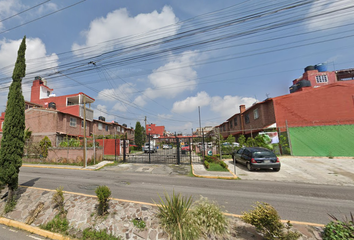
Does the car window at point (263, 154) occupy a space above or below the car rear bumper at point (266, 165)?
above

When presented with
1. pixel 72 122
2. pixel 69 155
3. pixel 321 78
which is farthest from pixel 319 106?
pixel 72 122

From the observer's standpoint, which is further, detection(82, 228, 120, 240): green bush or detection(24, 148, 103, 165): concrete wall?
detection(24, 148, 103, 165): concrete wall

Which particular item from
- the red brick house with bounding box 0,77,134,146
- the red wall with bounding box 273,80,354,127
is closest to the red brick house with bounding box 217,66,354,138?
the red wall with bounding box 273,80,354,127

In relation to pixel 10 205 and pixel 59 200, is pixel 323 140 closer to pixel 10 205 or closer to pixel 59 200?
pixel 59 200

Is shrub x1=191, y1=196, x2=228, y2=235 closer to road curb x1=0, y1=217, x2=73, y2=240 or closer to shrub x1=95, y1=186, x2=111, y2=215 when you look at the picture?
shrub x1=95, y1=186, x2=111, y2=215

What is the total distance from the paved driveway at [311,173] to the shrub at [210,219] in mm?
7509

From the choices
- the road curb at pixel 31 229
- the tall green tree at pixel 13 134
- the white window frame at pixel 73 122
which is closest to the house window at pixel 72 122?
the white window frame at pixel 73 122

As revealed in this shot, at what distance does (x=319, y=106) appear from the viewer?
18.6 m

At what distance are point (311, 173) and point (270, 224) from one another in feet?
34.7

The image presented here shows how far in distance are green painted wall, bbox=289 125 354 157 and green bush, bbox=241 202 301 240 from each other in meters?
15.8

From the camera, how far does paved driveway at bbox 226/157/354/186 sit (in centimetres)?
977

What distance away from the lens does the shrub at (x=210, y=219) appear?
3.96 m

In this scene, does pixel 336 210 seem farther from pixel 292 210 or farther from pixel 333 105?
pixel 333 105

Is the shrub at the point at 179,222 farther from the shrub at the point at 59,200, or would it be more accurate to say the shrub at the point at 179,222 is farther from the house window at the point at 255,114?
the house window at the point at 255,114
